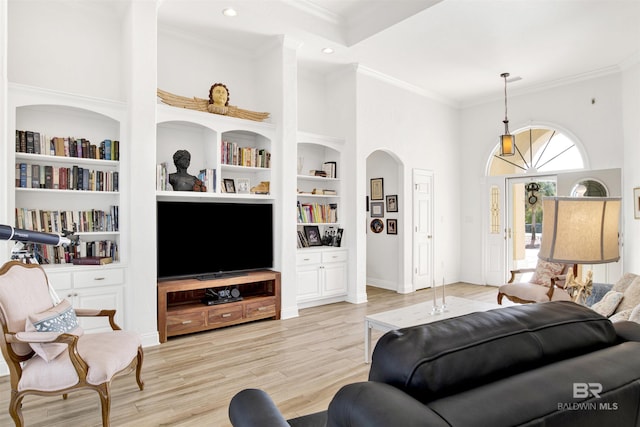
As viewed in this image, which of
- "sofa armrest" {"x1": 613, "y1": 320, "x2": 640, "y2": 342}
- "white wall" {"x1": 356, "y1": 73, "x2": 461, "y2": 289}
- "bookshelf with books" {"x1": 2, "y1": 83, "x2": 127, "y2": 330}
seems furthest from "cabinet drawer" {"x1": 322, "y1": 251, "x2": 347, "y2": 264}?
"sofa armrest" {"x1": 613, "y1": 320, "x2": 640, "y2": 342}

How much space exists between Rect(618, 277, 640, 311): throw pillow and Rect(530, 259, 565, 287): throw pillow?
217 centimetres

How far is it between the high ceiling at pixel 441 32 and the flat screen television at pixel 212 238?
2.14 metres

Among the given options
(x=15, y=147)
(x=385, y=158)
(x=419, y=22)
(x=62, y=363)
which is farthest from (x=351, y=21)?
(x=62, y=363)

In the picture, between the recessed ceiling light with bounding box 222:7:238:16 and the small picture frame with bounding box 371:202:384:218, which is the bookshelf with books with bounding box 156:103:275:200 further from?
the small picture frame with bounding box 371:202:384:218

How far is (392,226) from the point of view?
21.7 feet

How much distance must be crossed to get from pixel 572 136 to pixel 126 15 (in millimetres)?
6354

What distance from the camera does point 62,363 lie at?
221cm

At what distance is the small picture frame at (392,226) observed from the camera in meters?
6.53

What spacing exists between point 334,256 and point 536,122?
13.5 ft

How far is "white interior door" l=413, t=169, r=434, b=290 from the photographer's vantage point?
652cm

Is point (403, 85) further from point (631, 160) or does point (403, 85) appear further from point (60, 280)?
point (60, 280)

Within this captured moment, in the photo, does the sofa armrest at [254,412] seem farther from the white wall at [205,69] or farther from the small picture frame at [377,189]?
the small picture frame at [377,189]

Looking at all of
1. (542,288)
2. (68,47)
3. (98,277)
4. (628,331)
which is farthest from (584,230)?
(68,47)

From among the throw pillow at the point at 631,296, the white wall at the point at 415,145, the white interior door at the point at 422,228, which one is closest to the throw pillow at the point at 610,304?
the throw pillow at the point at 631,296
